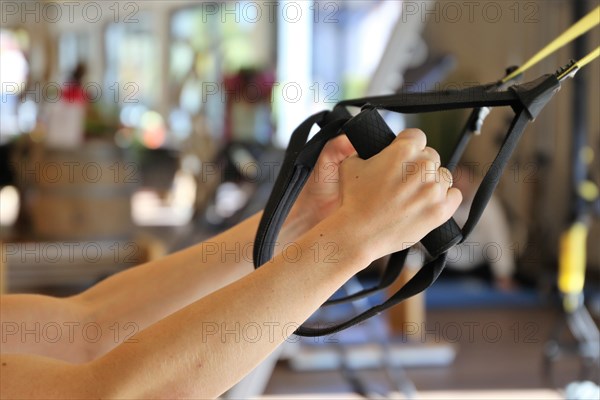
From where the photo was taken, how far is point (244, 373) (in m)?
0.63

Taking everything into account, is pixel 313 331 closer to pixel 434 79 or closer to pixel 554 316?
pixel 434 79

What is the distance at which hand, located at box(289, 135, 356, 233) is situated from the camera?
0.89 metres

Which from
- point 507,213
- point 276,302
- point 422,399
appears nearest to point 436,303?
point 507,213

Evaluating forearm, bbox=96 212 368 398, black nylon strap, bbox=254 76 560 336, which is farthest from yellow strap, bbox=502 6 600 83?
forearm, bbox=96 212 368 398

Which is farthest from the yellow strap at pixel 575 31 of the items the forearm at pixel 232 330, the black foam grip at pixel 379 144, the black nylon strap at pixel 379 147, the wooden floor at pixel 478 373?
the wooden floor at pixel 478 373

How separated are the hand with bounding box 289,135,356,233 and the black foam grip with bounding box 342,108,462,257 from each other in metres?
0.19

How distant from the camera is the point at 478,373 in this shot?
3592mm

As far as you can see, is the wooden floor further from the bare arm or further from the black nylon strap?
the black nylon strap

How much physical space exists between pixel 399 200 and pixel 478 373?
3144 millimetres

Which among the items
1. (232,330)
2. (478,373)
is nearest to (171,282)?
(232,330)

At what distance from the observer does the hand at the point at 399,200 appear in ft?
2.02

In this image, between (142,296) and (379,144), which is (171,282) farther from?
(379,144)

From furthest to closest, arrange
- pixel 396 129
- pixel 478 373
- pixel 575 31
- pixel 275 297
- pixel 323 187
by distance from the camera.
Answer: pixel 396 129
pixel 478 373
pixel 323 187
pixel 575 31
pixel 275 297

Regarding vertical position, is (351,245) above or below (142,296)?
above
